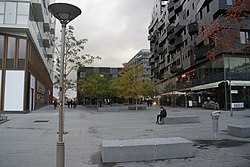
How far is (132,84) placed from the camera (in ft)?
131

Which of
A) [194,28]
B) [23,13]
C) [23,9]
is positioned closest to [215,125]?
[23,13]

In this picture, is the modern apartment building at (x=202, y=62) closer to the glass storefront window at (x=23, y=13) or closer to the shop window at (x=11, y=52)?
the glass storefront window at (x=23, y=13)

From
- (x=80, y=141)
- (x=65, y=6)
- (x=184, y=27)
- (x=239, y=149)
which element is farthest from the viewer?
(x=184, y=27)

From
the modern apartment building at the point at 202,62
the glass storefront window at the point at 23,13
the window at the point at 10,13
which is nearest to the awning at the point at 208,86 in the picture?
the modern apartment building at the point at 202,62

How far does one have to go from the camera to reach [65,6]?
5.85 m

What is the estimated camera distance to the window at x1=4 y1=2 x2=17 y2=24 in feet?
93.1

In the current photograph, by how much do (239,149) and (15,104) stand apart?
26776mm

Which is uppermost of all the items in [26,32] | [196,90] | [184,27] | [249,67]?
[184,27]

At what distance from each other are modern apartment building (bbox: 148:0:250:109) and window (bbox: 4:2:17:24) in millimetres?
20946

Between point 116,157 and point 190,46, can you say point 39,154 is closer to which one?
point 116,157

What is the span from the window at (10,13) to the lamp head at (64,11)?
25575 millimetres

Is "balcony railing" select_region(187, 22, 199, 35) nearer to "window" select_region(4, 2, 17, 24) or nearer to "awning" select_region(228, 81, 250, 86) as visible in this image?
"awning" select_region(228, 81, 250, 86)

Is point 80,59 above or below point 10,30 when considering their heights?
below

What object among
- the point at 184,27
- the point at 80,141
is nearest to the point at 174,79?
the point at 184,27
